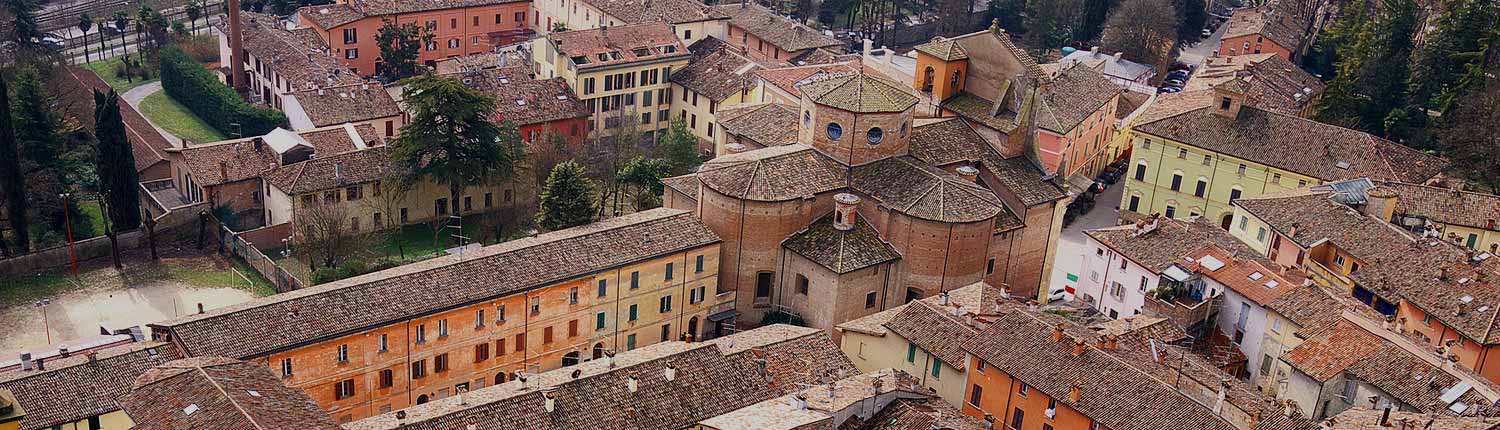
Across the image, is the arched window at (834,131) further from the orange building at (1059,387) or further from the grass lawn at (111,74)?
the grass lawn at (111,74)

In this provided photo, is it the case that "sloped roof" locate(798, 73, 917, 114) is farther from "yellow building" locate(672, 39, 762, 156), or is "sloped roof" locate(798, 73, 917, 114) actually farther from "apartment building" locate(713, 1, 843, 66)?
"apartment building" locate(713, 1, 843, 66)

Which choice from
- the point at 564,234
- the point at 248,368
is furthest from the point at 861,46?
the point at 248,368

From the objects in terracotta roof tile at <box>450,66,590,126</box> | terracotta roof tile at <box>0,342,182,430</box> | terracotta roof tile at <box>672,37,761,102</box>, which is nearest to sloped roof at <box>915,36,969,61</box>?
terracotta roof tile at <box>672,37,761,102</box>

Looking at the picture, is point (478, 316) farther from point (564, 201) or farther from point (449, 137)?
point (449, 137)

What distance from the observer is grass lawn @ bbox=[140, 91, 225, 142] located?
7712 cm

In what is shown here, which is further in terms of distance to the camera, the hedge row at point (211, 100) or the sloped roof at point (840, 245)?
the hedge row at point (211, 100)

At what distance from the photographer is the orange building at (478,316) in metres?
45.0

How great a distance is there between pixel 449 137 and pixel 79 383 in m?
25.7

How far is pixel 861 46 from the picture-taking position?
329 feet

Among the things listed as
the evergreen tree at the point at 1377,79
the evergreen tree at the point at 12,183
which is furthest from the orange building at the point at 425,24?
the evergreen tree at the point at 1377,79

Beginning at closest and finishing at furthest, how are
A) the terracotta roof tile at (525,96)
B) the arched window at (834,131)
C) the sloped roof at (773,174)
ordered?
the sloped roof at (773,174) < the arched window at (834,131) < the terracotta roof tile at (525,96)

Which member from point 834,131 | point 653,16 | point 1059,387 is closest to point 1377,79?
point 834,131

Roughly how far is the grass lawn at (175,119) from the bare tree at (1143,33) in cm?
5836

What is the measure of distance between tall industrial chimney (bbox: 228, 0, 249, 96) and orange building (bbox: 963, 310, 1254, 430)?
170 ft
